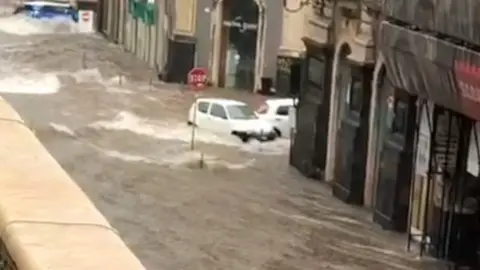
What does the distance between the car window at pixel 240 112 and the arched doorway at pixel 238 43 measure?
739cm

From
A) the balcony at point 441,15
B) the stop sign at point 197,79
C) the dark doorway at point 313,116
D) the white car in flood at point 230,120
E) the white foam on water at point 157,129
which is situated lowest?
the stop sign at point 197,79

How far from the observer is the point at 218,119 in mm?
29688

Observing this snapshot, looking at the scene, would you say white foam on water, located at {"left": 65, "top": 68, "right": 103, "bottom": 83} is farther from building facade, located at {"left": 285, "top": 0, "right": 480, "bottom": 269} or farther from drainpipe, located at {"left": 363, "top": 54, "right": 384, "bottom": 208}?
drainpipe, located at {"left": 363, "top": 54, "right": 384, "bottom": 208}

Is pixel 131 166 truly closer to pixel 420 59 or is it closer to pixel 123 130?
pixel 123 130

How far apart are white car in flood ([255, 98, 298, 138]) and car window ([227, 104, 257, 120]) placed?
0.86 ft

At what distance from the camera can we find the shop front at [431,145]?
17.2 m

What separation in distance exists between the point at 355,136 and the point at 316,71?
2.80 m

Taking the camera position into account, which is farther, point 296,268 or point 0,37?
point 0,37

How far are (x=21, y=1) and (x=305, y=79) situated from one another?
31.1 m

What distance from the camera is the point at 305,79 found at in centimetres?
2531

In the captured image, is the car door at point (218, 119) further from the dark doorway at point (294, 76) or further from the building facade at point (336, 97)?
the building facade at point (336, 97)

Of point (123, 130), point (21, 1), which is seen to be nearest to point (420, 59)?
point (123, 130)

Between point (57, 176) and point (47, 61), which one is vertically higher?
point (57, 176)

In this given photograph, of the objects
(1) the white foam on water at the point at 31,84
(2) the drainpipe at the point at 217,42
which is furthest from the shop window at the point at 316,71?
(2) the drainpipe at the point at 217,42
